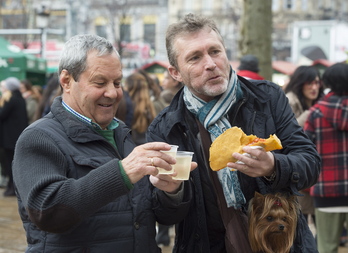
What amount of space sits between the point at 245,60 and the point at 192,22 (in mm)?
4204

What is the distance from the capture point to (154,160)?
2.48 meters

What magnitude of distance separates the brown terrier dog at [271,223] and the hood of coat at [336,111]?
8.65 ft

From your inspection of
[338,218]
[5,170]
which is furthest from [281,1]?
[338,218]

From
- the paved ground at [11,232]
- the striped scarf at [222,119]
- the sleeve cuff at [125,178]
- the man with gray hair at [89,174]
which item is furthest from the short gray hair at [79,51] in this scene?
the paved ground at [11,232]

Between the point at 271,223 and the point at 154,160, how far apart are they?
0.77 m

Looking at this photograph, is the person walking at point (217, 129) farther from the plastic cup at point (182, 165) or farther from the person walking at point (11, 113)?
the person walking at point (11, 113)

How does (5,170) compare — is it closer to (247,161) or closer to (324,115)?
(324,115)

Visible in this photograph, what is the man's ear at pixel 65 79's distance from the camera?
2799 mm

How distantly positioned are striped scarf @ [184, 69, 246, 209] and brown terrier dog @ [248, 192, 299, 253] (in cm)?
9

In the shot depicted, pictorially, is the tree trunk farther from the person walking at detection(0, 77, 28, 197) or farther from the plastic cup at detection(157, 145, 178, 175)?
the plastic cup at detection(157, 145, 178, 175)

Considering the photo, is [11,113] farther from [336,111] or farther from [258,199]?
[258,199]

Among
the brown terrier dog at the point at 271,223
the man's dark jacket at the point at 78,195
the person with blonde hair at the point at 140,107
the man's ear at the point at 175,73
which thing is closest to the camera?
the man's dark jacket at the point at 78,195

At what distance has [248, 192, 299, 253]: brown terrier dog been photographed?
295 cm

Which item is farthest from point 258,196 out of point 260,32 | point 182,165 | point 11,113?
point 11,113
